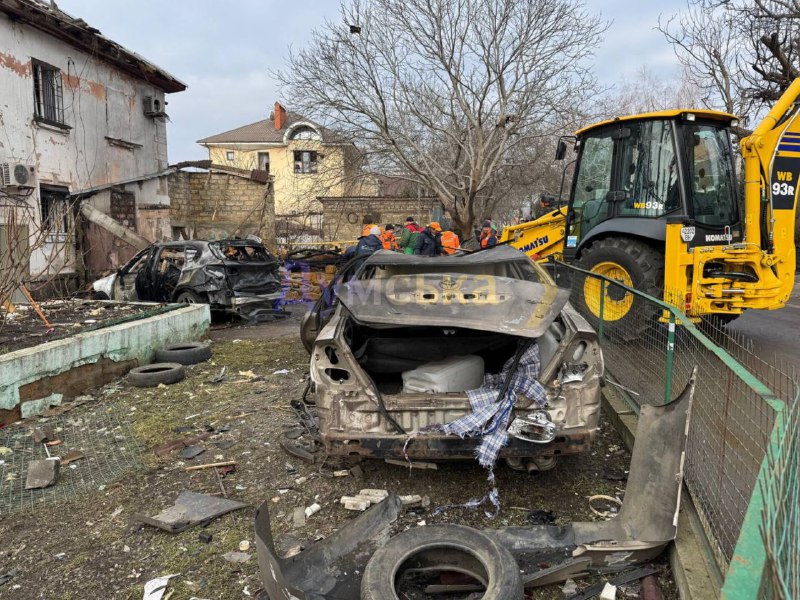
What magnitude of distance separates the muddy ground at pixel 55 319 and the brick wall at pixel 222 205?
10.6m

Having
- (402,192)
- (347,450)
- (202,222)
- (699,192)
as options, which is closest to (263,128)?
(402,192)

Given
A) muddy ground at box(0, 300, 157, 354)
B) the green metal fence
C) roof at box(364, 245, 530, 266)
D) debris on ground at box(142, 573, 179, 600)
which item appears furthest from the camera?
muddy ground at box(0, 300, 157, 354)

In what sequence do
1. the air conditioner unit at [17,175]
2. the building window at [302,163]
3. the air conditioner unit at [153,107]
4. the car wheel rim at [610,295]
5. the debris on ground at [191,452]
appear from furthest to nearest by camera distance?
the building window at [302,163], the air conditioner unit at [153,107], the air conditioner unit at [17,175], the car wheel rim at [610,295], the debris on ground at [191,452]

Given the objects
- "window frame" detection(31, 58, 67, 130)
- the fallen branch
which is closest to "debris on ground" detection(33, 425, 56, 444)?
the fallen branch

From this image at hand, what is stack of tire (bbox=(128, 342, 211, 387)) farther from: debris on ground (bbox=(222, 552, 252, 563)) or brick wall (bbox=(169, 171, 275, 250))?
brick wall (bbox=(169, 171, 275, 250))

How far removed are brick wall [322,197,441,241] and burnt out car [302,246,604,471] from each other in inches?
930

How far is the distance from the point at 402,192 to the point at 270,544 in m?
27.4

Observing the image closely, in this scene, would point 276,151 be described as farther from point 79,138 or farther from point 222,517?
point 222,517

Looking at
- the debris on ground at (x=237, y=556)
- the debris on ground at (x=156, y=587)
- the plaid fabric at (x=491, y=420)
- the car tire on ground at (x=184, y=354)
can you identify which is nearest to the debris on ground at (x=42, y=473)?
the debris on ground at (x=156, y=587)

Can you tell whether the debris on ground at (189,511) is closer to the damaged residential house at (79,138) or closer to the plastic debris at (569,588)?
the plastic debris at (569,588)

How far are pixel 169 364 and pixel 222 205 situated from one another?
13.6m

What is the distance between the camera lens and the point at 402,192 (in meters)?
29.2

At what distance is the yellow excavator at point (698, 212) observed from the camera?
6.61 meters

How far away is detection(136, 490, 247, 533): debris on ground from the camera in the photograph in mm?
3379
